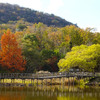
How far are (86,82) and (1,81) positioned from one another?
16955mm

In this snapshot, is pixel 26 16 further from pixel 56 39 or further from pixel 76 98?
pixel 76 98

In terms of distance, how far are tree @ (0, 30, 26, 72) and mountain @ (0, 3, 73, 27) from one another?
104 metres

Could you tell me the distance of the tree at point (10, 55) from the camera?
43.8m

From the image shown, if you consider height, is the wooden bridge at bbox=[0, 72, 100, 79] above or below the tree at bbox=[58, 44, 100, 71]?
below

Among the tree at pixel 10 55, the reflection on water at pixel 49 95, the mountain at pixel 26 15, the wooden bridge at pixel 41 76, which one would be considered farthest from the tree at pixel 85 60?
the mountain at pixel 26 15

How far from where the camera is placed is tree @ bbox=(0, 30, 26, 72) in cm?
4384

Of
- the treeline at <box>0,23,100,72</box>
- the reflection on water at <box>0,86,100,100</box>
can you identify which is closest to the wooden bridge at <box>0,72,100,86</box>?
the reflection on water at <box>0,86,100,100</box>

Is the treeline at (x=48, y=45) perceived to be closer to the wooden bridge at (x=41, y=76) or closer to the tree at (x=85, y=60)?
the wooden bridge at (x=41, y=76)

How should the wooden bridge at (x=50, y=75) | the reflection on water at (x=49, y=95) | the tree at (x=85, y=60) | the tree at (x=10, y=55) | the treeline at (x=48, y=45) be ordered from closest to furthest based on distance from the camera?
the reflection on water at (x=49, y=95) < the wooden bridge at (x=50, y=75) < the tree at (x=85, y=60) < the tree at (x=10, y=55) < the treeline at (x=48, y=45)

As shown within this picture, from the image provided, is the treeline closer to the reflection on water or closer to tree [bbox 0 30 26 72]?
tree [bbox 0 30 26 72]

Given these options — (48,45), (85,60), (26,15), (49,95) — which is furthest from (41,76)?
(26,15)

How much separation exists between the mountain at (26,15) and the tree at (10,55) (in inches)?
4091

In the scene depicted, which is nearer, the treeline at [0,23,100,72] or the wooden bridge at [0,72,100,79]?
the wooden bridge at [0,72,100,79]

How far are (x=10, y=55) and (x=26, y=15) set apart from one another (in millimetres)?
126095
